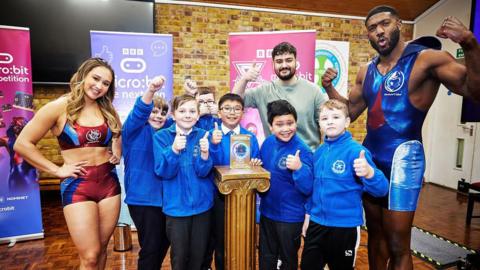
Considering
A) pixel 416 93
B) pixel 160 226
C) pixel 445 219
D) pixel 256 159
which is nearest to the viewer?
pixel 416 93

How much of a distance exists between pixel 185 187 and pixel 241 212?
1.20ft

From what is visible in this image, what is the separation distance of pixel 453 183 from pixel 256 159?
5.33 metres

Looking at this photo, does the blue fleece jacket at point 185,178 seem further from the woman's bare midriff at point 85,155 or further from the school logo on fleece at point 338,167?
the school logo on fleece at point 338,167

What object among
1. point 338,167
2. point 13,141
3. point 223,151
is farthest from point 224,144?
point 13,141

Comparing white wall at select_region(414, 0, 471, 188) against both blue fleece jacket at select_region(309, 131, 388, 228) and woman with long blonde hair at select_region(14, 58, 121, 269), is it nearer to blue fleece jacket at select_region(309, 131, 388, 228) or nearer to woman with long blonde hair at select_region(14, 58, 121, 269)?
blue fleece jacket at select_region(309, 131, 388, 228)

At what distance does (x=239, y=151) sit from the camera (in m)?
1.84

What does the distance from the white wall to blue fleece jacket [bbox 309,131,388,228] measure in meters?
4.97

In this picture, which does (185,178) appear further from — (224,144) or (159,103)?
(159,103)

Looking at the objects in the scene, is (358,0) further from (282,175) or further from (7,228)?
(7,228)

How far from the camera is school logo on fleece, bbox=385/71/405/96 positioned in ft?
5.99

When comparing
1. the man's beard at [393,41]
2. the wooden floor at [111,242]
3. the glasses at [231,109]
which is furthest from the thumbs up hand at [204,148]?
the wooden floor at [111,242]

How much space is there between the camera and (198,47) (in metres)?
5.32

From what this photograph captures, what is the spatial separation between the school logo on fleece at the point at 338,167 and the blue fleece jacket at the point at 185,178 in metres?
0.69

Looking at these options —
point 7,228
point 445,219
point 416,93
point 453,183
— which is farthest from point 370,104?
point 453,183
